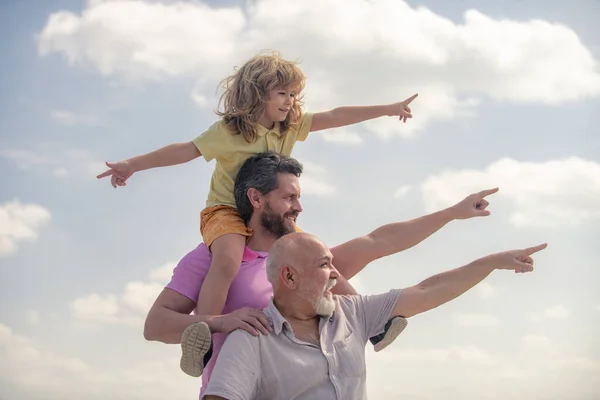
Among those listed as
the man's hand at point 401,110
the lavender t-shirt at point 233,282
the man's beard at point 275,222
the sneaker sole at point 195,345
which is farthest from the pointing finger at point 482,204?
the sneaker sole at point 195,345

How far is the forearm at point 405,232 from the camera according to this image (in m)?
6.09

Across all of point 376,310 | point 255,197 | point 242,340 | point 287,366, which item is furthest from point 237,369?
point 255,197

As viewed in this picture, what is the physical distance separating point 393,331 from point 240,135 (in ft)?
6.45

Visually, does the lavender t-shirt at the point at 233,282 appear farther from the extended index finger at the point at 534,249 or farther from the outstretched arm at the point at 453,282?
the extended index finger at the point at 534,249

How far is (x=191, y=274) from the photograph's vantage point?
18.7 ft

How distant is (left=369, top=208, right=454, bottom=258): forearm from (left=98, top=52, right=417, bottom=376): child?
1.02 meters

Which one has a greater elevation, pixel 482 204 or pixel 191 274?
pixel 482 204

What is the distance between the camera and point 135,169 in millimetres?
5844

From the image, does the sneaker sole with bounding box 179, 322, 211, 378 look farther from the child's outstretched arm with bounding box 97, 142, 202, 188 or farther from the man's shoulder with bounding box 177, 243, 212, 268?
the child's outstretched arm with bounding box 97, 142, 202, 188

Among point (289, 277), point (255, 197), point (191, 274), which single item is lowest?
point (289, 277)

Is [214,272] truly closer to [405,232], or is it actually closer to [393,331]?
[393,331]

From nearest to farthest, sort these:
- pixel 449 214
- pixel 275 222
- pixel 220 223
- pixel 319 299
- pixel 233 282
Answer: pixel 319 299
pixel 233 282
pixel 220 223
pixel 275 222
pixel 449 214

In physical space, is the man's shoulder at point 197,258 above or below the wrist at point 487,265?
above

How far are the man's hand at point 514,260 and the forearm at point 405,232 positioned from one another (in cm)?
80
